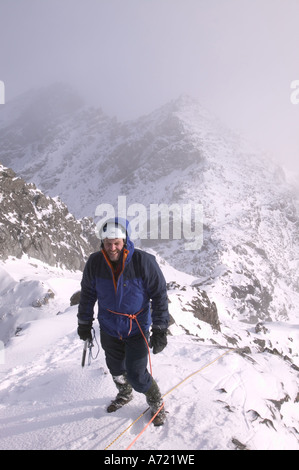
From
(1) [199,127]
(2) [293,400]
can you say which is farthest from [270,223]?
(2) [293,400]

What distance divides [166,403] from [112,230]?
301cm

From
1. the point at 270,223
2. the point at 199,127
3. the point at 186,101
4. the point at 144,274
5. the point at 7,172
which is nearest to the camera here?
the point at 144,274

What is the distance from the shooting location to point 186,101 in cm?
17012

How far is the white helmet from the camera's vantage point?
10.3 feet

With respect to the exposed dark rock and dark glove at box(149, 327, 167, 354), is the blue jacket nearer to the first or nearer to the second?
dark glove at box(149, 327, 167, 354)

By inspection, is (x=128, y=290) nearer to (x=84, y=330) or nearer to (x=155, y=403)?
(x=84, y=330)

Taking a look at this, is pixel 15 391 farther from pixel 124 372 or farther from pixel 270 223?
pixel 270 223

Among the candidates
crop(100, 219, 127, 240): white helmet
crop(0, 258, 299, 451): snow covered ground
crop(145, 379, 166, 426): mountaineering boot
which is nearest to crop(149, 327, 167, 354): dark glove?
crop(145, 379, 166, 426): mountaineering boot

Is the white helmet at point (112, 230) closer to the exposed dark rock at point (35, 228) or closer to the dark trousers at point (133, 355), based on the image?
the dark trousers at point (133, 355)

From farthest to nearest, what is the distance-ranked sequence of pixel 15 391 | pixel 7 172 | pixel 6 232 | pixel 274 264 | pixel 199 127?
pixel 199 127 < pixel 274 264 < pixel 7 172 < pixel 6 232 < pixel 15 391

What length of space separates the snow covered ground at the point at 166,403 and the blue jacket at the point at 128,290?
142 cm

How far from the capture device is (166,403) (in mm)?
4160

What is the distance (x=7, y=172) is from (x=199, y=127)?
130m

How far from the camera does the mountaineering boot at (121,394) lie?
3.94 m
